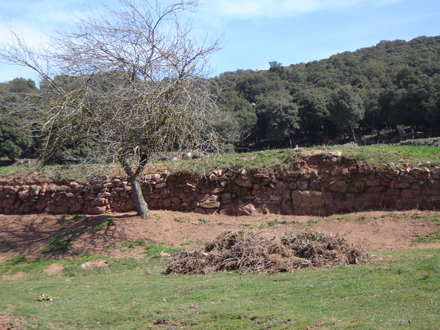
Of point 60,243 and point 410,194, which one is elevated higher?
point 410,194

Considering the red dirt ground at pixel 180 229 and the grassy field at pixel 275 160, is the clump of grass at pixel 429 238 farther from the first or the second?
the grassy field at pixel 275 160

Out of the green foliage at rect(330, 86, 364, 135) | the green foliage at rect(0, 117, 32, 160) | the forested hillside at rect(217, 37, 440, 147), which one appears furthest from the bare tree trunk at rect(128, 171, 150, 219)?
Answer: the green foliage at rect(330, 86, 364, 135)

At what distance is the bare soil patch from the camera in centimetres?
973

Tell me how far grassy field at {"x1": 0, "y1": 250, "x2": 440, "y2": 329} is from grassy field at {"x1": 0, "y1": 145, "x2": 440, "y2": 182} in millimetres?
4263

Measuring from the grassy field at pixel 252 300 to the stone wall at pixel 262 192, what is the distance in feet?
12.0

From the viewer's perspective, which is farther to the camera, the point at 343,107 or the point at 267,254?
the point at 343,107

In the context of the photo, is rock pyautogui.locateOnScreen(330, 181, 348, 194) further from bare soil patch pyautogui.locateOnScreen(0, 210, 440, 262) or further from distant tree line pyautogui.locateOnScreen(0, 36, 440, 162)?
distant tree line pyautogui.locateOnScreen(0, 36, 440, 162)

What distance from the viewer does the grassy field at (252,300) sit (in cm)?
432

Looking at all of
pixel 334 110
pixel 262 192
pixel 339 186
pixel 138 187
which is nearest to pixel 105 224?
pixel 138 187

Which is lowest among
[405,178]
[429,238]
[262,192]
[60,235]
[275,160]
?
[429,238]

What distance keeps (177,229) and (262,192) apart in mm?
3134

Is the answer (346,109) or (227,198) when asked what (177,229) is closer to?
(227,198)

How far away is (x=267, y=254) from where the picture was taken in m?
7.54

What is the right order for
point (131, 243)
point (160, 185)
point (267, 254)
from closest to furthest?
point (267, 254) → point (131, 243) → point (160, 185)
